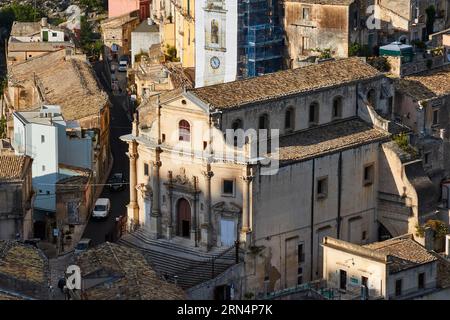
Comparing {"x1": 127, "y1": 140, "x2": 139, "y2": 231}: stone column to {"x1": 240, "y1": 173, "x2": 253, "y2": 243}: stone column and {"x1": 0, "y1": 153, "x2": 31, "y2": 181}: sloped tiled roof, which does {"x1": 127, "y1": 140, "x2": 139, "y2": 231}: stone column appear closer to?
{"x1": 0, "y1": 153, "x2": 31, "y2": 181}: sloped tiled roof

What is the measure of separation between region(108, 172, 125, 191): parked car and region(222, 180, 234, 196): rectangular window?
1448 cm

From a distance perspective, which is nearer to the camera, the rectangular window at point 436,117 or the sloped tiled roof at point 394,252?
the sloped tiled roof at point 394,252

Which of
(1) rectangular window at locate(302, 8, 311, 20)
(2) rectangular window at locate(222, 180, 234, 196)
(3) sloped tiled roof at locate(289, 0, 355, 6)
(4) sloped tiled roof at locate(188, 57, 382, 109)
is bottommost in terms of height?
(2) rectangular window at locate(222, 180, 234, 196)

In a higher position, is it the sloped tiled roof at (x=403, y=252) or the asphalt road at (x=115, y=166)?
the sloped tiled roof at (x=403, y=252)

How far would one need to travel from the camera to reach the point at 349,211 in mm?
75312

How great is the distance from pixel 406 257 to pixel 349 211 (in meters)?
6.61

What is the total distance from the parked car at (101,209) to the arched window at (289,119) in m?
11.2

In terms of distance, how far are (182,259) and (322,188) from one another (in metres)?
6.45

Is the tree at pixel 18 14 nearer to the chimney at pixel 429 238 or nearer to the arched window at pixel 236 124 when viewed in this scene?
the arched window at pixel 236 124

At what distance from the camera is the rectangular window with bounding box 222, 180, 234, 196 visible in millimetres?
71750

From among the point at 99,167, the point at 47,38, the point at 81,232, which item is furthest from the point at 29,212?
the point at 47,38

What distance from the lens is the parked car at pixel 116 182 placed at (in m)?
85.6

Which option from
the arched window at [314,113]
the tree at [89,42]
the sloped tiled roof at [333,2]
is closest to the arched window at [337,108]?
the arched window at [314,113]

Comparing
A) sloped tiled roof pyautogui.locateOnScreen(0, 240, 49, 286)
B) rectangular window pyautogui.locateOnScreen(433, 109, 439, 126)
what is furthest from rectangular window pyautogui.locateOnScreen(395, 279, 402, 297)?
rectangular window pyautogui.locateOnScreen(433, 109, 439, 126)
